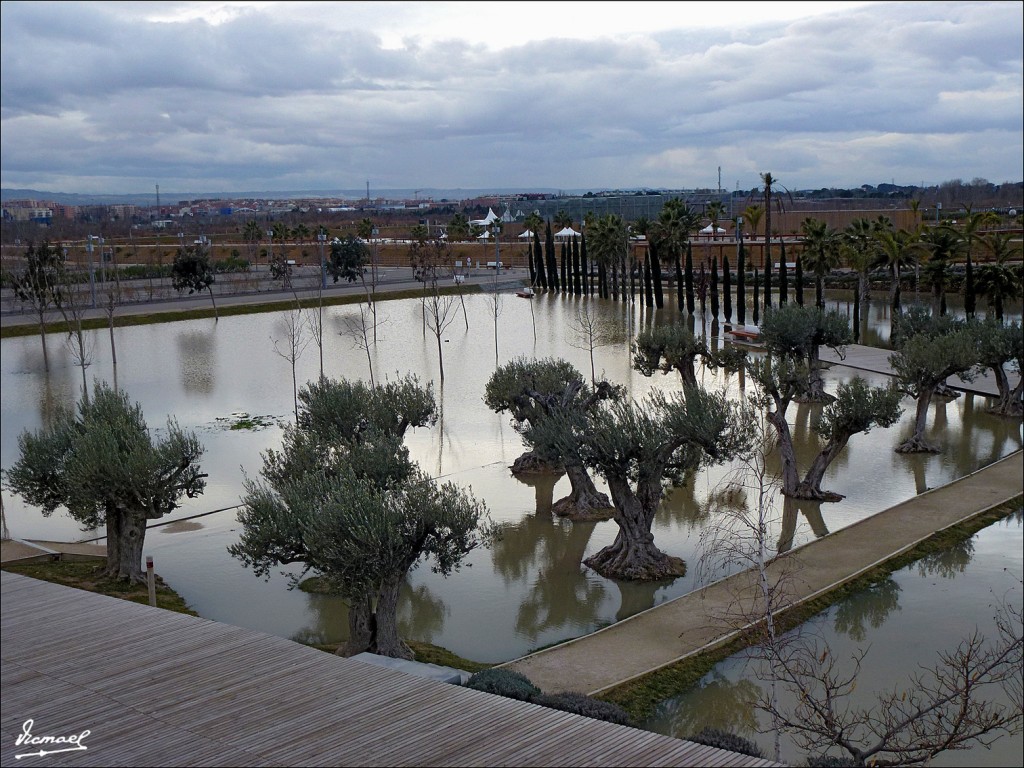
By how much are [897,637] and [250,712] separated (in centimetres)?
955

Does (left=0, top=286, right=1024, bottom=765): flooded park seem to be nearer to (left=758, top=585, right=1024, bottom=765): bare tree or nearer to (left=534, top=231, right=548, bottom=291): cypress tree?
(left=758, top=585, right=1024, bottom=765): bare tree

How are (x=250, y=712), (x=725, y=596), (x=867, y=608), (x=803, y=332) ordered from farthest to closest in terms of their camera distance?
(x=803, y=332) → (x=725, y=596) → (x=867, y=608) → (x=250, y=712)

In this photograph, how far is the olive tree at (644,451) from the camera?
15.8 metres

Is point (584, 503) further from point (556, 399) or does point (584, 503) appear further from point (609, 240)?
point (609, 240)

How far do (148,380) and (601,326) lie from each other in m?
21.0

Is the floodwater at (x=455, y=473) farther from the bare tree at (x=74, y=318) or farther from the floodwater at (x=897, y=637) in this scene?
the floodwater at (x=897, y=637)

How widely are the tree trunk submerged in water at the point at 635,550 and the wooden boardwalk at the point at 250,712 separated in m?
8.06

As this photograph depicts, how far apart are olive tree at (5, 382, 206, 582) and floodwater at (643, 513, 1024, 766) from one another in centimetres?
846

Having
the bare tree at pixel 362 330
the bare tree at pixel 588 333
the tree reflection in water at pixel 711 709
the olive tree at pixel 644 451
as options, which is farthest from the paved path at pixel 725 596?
the bare tree at pixel 362 330

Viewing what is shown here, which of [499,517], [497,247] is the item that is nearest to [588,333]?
[499,517]

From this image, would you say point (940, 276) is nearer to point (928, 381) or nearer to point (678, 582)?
point (928, 381)

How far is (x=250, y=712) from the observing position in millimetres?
7594

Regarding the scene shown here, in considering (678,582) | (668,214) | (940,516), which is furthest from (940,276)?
(678,582)

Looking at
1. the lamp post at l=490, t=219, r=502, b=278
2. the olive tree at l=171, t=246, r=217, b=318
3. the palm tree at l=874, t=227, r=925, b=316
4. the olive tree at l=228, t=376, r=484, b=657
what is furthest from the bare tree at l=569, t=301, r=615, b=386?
the olive tree at l=228, t=376, r=484, b=657
